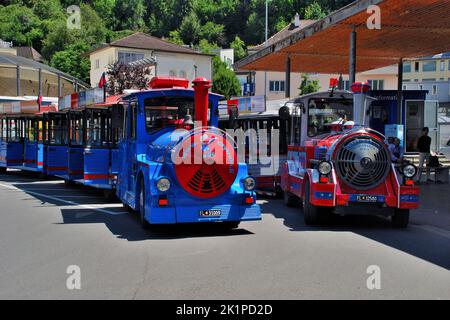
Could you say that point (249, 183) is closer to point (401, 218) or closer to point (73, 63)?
point (401, 218)

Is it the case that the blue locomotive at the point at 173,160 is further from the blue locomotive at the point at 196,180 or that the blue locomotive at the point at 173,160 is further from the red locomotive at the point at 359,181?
the red locomotive at the point at 359,181

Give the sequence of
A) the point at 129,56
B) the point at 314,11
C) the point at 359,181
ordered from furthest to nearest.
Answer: the point at 314,11 → the point at 129,56 → the point at 359,181

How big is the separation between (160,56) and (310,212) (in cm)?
5733

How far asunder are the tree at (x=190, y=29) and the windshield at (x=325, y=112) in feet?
340

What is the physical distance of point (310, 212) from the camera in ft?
38.5

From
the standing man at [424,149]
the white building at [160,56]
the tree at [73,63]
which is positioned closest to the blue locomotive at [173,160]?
the standing man at [424,149]

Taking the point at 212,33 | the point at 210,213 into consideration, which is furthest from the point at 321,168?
the point at 212,33

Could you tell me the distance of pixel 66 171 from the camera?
67.8ft

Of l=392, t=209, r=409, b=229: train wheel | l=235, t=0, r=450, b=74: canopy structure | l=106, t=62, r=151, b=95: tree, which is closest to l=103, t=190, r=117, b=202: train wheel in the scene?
l=392, t=209, r=409, b=229: train wheel

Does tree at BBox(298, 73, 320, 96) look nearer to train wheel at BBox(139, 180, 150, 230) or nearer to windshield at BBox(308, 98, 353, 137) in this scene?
windshield at BBox(308, 98, 353, 137)

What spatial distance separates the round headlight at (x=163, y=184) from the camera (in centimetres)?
1020

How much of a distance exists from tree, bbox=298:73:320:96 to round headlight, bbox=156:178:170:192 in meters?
55.4

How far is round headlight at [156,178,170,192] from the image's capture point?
10.2m
